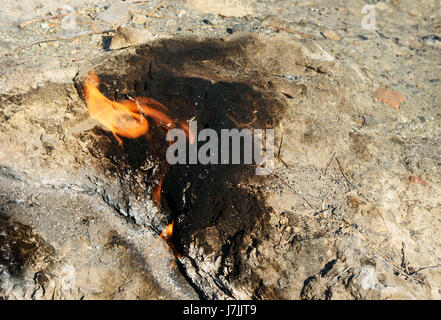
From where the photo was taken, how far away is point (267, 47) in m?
4.41

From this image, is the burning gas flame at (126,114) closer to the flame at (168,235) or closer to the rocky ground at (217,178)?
the rocky ground at (217,178)

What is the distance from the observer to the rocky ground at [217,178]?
2.93 metres

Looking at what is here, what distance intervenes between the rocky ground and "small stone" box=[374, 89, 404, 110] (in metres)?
0.02

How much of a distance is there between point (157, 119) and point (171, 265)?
1323 millimetres

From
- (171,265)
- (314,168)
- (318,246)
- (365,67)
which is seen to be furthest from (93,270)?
(365,67)

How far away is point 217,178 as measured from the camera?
10.8ft

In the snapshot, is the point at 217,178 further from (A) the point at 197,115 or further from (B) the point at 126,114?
(B) the point at 126,114

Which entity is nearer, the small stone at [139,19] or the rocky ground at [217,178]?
the rocky ground at [217,178]

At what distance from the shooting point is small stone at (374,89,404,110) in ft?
14.1

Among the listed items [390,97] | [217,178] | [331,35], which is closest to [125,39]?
[217,178]

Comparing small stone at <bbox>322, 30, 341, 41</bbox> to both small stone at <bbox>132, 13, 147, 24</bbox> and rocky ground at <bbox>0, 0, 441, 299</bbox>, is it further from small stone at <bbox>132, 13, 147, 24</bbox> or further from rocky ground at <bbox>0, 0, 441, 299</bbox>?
small stone at <bbox>132, 13, 147, 24</bbox>

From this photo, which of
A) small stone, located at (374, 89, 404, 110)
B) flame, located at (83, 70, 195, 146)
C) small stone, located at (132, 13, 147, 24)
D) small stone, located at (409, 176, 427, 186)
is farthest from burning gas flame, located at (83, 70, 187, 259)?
small stone, located at (374, 89, 404, 110)

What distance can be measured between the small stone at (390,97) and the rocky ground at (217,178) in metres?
0.02

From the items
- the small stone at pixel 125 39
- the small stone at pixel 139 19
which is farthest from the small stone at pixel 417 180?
the small stone at pixel 139 19
